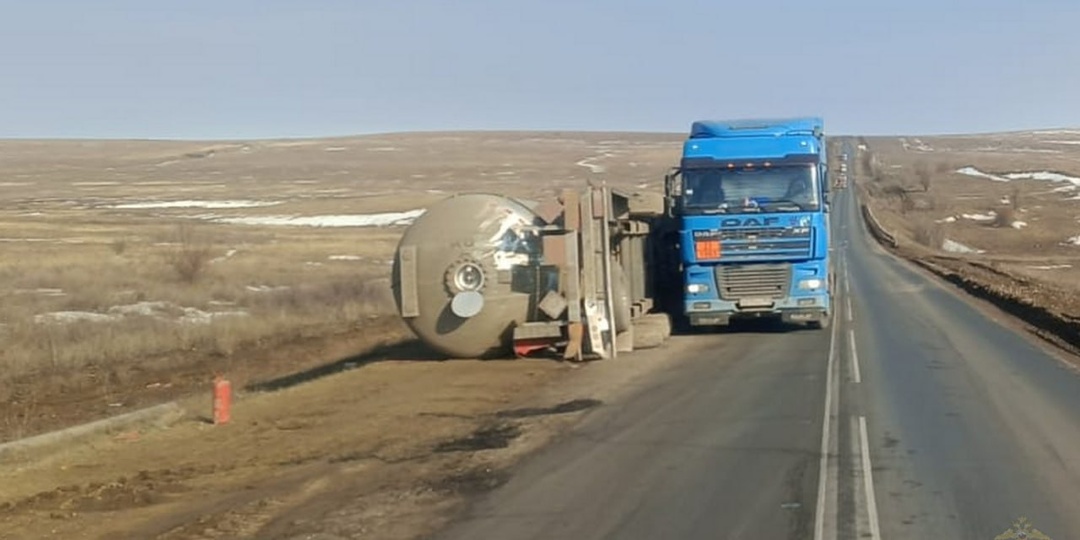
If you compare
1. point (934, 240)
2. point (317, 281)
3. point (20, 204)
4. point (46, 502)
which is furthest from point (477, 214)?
point (20, 204)

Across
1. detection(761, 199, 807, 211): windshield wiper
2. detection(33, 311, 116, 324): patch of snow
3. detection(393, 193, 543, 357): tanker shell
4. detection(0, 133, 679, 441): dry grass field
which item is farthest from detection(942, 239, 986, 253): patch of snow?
detection(393, 193, 543, 357): tanker shell

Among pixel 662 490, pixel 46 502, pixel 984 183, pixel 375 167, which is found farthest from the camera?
pixel 375 167

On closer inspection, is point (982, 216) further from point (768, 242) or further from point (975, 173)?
point (768, 242)

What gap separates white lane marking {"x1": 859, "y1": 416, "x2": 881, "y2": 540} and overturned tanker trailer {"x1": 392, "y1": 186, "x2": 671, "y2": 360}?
740 cm

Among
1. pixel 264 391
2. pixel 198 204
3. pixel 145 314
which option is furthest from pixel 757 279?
pixel 198 204

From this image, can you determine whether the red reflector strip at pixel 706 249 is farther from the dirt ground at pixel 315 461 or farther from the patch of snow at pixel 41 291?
the patch of snow at pixel 41 291

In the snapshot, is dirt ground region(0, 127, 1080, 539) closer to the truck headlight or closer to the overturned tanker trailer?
the overturned tanker trailer

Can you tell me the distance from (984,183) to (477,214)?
11155cm

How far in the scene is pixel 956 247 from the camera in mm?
75000

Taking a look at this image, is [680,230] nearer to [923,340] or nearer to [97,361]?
[923,340]

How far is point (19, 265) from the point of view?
149ft

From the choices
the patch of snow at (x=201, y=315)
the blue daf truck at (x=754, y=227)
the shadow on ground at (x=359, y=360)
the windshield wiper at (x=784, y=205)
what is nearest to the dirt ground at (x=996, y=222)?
the blue daf truck at (x=754, y=227)

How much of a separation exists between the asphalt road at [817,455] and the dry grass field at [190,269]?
8.09 m

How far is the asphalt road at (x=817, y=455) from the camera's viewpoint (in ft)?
30.5
